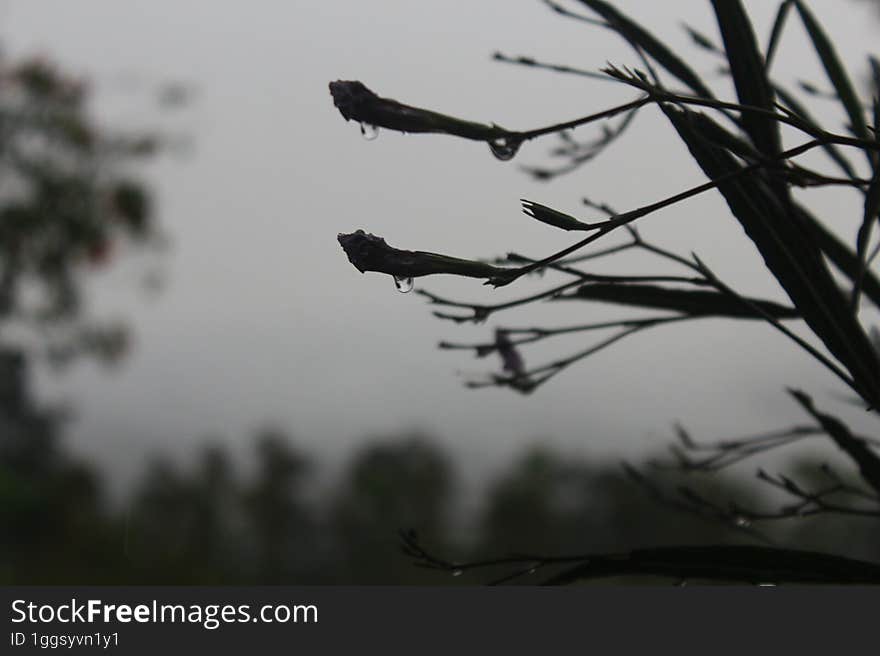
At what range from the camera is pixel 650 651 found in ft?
1.61

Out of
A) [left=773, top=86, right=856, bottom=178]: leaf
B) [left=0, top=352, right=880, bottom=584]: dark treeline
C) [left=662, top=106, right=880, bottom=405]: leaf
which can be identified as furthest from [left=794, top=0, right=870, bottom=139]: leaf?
[left=0, top=352, right=880, bottom=584]: dark treeline

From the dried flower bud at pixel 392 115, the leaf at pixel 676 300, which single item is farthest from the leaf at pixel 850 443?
the dried flower bud at pixel 392 115

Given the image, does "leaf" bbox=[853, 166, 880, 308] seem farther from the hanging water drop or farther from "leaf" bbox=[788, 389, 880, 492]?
the hanging water drop

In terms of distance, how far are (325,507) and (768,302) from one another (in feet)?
20.3

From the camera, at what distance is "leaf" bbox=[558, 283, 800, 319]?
1.74 feet

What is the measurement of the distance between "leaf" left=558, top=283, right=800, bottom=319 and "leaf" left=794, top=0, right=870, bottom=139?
0.15 m

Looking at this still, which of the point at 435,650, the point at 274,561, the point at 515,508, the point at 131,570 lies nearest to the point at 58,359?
the point at 131,570

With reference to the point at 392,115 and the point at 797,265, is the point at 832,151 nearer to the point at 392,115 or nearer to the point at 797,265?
the point at 797,265

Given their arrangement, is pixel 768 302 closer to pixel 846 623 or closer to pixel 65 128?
pixel 846 623

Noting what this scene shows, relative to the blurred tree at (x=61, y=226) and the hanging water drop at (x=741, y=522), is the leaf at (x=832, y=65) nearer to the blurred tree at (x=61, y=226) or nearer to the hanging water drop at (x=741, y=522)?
the hanging water drop at (x=741, y=522)

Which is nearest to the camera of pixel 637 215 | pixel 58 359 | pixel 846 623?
pixel 637 215

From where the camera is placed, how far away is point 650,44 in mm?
503

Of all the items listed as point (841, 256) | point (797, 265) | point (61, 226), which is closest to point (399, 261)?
point (797, 265)

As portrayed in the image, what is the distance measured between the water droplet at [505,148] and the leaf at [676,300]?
0.16 m
